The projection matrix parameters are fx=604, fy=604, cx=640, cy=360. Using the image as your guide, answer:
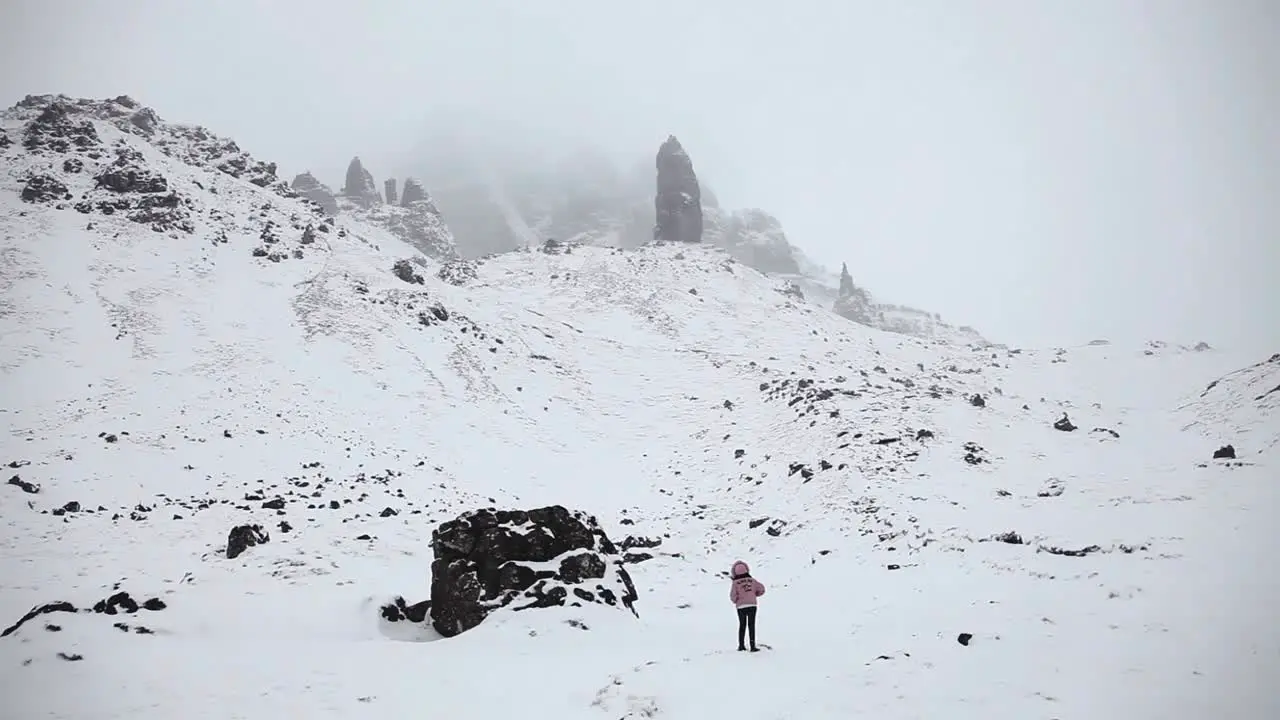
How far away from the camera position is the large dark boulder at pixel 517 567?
11.9 metres

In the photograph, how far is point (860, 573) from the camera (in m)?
17.2

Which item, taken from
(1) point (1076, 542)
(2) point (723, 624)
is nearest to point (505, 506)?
(2) point (723, 624)

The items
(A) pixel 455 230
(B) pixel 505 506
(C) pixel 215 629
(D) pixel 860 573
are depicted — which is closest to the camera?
(C) pixel 215 629

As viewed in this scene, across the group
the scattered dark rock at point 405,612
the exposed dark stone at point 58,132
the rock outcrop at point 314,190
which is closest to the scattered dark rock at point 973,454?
the scattered dark rock at point 405,612

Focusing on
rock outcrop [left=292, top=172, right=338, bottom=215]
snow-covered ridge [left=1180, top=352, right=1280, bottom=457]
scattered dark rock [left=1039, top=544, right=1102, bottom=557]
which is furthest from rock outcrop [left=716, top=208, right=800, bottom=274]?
scattered dark rock [left=1039, top=544, right=1102, bottom=557]

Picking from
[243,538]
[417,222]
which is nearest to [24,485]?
[243,538]

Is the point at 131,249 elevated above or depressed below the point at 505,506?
above

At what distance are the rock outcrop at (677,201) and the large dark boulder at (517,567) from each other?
2698 inches

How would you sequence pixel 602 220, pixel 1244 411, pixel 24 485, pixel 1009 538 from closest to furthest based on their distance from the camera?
pixel 1009 538 < pixel 24 485 < pixel 1244 411 < pixel 602 220

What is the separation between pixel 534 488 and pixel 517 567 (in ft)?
49.8

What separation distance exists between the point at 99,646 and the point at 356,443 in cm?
1872

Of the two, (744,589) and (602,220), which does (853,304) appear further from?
(744,589)

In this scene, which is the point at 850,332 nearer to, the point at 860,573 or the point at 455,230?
the point at 860,573

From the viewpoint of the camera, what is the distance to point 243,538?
17516mm
